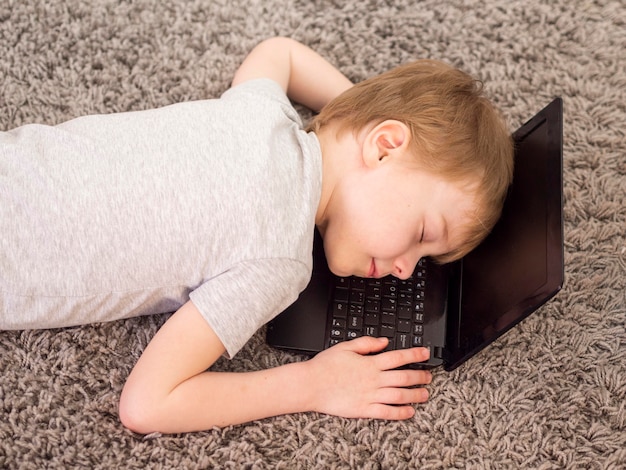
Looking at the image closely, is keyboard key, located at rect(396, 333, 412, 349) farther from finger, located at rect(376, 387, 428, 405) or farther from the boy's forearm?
the boy's forearm

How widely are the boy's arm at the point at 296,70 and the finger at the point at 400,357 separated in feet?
1.76

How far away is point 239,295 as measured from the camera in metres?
0.96

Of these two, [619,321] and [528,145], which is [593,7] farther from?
[619,321]

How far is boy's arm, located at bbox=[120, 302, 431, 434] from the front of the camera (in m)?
0.96

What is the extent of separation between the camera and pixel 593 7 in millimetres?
1471

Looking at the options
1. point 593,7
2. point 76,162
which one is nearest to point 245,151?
point 76,162

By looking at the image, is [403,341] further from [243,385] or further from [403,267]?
[243,385]

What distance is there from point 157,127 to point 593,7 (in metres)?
1.05

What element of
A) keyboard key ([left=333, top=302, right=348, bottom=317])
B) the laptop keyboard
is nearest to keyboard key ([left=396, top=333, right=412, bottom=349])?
the laptop keyboard

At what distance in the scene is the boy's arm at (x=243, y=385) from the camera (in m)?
0.96

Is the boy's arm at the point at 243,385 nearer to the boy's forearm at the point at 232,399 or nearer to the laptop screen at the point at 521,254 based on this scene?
the boy's forearm at the point at 232,399

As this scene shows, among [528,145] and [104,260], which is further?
[528,145]

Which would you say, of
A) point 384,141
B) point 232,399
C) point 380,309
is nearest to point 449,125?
point 384,141

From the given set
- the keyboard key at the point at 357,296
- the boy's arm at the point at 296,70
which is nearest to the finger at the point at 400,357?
the keyboard key at the point at 357,296
